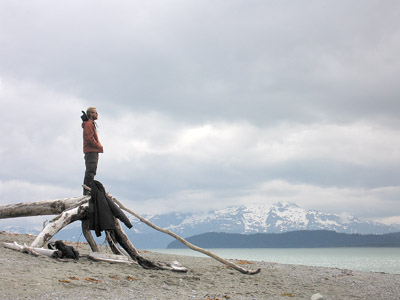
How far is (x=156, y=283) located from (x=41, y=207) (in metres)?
5.76

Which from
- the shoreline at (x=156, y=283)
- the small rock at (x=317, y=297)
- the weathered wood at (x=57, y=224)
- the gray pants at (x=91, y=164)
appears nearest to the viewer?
the shoreline at (x=156, y=283)

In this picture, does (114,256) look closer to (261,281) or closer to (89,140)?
(89,140)

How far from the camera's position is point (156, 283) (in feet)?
42.5

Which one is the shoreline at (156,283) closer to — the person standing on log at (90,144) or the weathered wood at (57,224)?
the weathered wood at (57,224)

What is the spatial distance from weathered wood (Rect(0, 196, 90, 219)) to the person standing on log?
1.00 metres

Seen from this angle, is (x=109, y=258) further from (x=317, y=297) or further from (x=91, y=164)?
(x=317, y=297)

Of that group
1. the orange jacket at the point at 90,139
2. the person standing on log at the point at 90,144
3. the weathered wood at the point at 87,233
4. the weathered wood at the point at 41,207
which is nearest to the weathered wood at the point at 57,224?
the weathered wood at the point at 41,207

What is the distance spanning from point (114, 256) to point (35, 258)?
2771 millimetres

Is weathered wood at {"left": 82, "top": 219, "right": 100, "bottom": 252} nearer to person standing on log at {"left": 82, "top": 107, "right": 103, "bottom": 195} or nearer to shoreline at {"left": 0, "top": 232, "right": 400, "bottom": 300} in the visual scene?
shoreline at {"left": 0, "top": 232, "right": 400, "bottom": 300}

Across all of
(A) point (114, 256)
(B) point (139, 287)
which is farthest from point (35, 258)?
(B) point (139, 287)

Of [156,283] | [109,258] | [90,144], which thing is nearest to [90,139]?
[90,144]

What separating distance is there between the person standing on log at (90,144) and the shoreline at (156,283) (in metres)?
3.10

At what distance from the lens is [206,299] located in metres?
11.5

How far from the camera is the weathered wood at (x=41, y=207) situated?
51.6 ft
